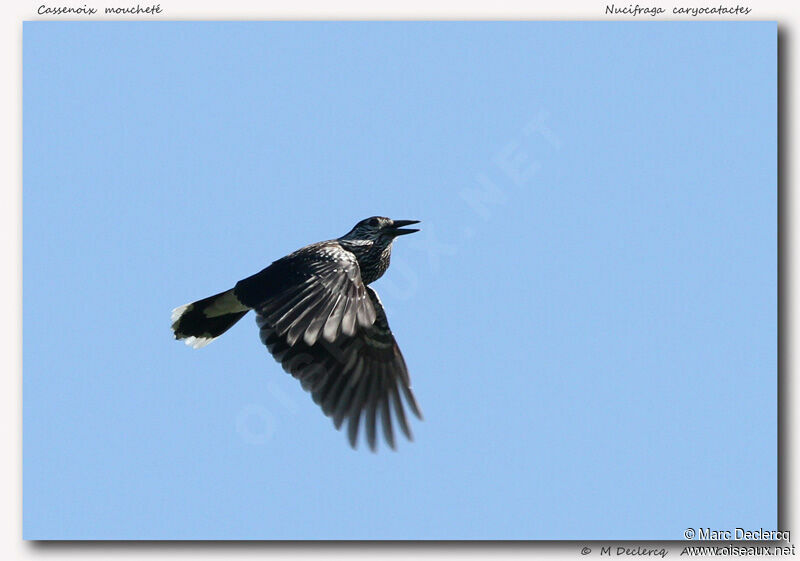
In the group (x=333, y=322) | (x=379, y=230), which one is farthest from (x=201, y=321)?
(x=333, y=322)

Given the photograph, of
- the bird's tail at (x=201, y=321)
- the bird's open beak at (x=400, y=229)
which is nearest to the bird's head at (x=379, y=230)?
the bird's open beak at (x=400, y=229)

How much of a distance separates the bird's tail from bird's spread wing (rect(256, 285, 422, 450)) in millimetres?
841

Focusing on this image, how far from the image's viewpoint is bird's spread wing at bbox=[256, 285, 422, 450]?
27.6 feet

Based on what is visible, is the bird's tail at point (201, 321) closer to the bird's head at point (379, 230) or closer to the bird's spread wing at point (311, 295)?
the bird's spread wing at point (311, 295)

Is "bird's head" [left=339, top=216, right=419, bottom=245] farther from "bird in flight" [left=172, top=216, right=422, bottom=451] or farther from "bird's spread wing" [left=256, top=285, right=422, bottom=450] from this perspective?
"bird's spread wing" [left=256, top=285, right=422, bottom=450]

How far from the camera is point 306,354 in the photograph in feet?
28.3

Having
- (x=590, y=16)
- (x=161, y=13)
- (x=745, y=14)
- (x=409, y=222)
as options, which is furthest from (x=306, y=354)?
(x=745, y=14)

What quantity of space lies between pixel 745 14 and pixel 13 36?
577 cm

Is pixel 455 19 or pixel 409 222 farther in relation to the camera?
pixel 409 222

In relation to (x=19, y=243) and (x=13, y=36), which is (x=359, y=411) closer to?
(x=19, y=243)

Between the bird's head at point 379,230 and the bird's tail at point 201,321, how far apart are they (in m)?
1.22

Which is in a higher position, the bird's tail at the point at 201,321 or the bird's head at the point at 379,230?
the bird's head at the point at 379,230

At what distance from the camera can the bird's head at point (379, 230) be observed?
9141mm

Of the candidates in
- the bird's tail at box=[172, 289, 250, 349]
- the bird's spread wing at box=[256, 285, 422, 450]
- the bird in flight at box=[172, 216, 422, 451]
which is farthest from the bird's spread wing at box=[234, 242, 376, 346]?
the bird's tail at box=[172, 289, 250, 349]
